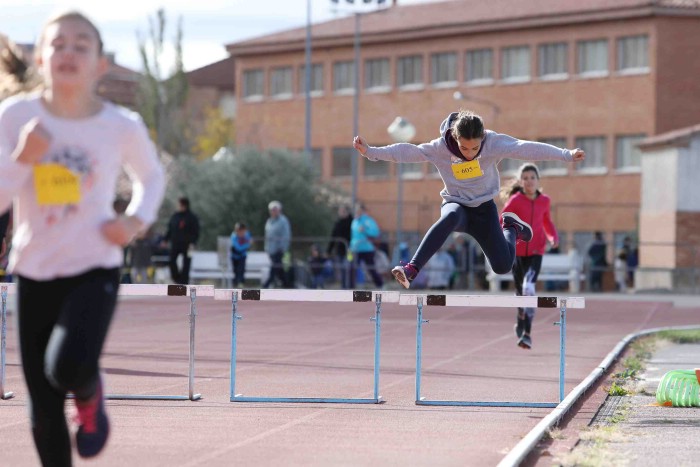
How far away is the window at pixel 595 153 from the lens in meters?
65.1

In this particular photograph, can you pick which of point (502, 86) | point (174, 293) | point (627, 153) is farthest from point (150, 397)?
point (502, 86)

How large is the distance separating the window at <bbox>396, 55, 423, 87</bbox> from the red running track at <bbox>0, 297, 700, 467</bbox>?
145 feet

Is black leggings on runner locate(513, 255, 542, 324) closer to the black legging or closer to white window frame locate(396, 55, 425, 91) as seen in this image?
the black legging

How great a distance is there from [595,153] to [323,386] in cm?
5307

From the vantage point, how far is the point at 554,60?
2584 inches

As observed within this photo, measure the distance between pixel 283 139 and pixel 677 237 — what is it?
3555cm

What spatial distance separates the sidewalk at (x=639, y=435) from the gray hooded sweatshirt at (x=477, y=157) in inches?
70.5

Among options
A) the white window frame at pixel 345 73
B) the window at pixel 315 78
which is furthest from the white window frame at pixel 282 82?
the white window frame at pixel 345 73

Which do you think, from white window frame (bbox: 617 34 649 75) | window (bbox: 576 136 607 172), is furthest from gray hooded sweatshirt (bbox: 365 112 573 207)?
window (bbox: 576 136 607 172)

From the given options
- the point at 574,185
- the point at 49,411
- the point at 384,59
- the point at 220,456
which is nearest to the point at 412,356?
the point at 220,456

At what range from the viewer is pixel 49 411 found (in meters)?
6.38

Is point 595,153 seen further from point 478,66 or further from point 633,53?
point 478,66

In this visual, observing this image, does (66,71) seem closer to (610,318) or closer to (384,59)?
(610,318)

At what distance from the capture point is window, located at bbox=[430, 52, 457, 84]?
Result: 69062 mm
